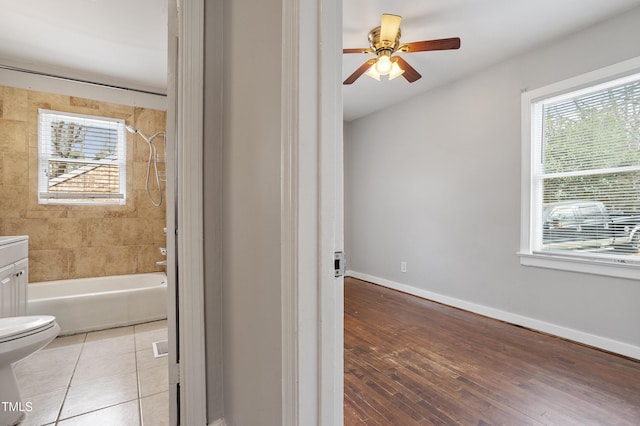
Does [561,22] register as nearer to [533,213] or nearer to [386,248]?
[533,213]

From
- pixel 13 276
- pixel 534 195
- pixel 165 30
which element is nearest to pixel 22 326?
pixel 13 276

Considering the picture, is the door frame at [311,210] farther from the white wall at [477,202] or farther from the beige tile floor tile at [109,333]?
the white wall at [477,202]

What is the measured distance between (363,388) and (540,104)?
288cm

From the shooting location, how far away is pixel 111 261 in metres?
Answer: 3.38

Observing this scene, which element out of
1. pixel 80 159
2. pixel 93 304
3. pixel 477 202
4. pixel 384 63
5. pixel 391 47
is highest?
pixel 391 47

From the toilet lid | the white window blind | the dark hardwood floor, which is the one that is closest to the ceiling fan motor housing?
the white window blind

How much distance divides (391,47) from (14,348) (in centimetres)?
291

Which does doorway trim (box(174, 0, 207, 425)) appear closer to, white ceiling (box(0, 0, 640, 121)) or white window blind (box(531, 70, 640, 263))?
white ceiling (box(0, 0, 640, 121))

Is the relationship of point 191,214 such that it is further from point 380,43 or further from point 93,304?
point 93,304

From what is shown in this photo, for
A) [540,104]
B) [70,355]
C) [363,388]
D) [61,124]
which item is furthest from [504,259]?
[61,124]

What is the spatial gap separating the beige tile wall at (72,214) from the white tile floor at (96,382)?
3.30ft

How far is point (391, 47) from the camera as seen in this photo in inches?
90.7

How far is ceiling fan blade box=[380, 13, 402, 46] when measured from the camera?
6.81ft

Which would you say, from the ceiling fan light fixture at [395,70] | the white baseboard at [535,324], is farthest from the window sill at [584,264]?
the ceiling fan light fixture at [395,70]
